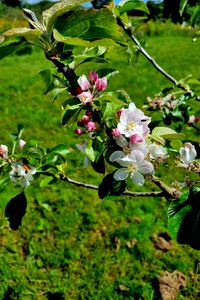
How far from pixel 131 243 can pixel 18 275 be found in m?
0.83

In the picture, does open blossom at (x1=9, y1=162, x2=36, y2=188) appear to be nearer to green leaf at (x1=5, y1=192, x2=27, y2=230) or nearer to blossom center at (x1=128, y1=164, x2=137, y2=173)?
green leaf at (x1=5, y1=192, x2=27, y2=230)

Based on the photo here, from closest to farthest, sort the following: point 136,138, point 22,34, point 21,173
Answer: point 22,34 → point 136,138 → point 21,173

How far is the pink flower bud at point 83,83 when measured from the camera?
1.19 metres

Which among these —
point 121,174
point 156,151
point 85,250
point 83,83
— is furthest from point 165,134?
point 85,250

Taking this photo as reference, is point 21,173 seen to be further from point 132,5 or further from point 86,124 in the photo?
point 132,5

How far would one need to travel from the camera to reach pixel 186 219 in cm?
119

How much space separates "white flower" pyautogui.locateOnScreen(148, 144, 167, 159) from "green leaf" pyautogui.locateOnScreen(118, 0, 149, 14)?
2.48 feet

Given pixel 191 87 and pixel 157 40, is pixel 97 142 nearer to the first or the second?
pixel 191 87

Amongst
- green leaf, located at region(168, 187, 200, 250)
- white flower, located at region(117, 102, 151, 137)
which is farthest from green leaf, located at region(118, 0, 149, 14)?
green leaf, located at region(168, 187, 200, 250)

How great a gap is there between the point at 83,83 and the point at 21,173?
27.6 inches

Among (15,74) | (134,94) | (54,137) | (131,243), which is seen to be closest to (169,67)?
(134,94)

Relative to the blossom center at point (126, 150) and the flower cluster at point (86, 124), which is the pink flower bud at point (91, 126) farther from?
the blossom center at point (126, 150)

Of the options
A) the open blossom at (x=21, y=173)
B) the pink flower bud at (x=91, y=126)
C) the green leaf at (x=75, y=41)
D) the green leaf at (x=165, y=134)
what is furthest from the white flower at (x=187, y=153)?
the open blossom at (x=21, y=173)

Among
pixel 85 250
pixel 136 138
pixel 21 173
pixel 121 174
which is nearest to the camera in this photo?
pixel 136 138
